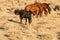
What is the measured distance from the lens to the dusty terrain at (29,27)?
415 inches

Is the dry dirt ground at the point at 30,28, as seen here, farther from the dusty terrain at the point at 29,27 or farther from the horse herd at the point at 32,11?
the horse herd at the point at 32,11

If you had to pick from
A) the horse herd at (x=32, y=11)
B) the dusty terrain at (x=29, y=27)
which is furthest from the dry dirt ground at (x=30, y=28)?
the horse herd at (x=32, y=11)

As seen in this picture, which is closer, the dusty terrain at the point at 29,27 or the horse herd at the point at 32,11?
the dusty terrain at the point at 29,27

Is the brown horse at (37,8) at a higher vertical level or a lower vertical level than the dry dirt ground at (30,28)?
higher

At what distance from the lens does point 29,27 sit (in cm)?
1175

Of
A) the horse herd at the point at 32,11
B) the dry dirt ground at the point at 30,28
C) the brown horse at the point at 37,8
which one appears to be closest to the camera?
the dry dirt ground at the point at 30,28

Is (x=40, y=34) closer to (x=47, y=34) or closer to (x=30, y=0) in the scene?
(x=47, y=34)

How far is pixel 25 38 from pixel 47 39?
806 mm

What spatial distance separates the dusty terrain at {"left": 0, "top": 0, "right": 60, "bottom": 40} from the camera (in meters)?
10.5

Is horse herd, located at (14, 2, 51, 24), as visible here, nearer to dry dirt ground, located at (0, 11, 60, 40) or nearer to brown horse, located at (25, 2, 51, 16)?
brown horse, located at (25, 2, 51, 16)

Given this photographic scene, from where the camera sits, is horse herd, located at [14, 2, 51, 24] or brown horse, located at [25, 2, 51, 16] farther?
brown horse, located at [25, 2, 51, 16]

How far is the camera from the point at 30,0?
→ 1705cm

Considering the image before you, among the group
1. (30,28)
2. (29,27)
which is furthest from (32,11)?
(30,28)

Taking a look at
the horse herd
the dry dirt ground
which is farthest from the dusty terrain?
the horse herd
